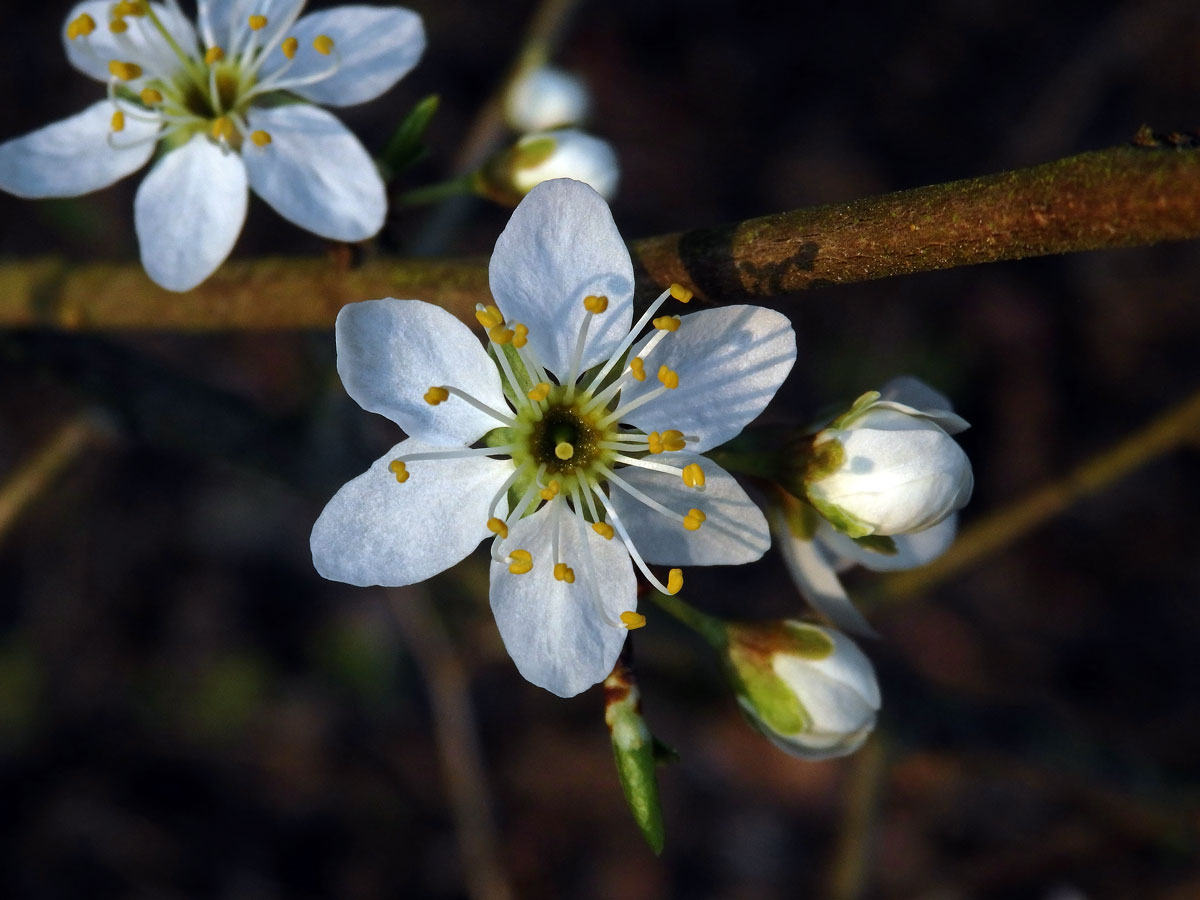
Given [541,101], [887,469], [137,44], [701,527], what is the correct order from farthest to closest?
[541,101] < [137,44] < [701,527] < [887,469]

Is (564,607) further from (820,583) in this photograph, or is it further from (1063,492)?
(1063,492)

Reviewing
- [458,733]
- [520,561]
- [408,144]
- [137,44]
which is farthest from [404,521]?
[458,733]

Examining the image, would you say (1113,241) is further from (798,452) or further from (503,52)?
(503,52)

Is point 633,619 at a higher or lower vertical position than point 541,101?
lower

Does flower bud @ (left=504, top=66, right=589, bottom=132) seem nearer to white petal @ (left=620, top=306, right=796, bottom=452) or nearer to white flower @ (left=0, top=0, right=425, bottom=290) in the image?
white flower @ (left=0, top=0, right=425, bottom=290)

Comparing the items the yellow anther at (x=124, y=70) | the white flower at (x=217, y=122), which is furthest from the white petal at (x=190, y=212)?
the yellow anther at (x=124, y=70)

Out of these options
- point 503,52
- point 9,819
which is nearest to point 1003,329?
point 503,52

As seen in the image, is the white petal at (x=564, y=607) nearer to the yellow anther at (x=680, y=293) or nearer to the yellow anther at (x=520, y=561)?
the yellow anther at (x=520, y=561)
